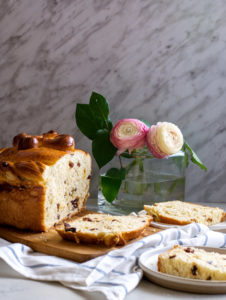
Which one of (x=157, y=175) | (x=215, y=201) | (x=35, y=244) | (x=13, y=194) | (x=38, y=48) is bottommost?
(x=215, y=201)

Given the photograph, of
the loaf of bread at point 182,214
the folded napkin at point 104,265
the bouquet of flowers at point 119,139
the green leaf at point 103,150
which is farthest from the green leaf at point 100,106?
the folded napkin at point 104,265

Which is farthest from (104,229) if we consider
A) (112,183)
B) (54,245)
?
(112,183)

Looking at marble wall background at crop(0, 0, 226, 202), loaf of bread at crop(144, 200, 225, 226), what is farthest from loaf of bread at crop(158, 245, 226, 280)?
marble wall background at crop(0, 0, 226, 202)

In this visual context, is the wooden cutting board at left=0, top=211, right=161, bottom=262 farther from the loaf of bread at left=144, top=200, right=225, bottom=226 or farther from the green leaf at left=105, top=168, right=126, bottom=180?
the green leaf at left=105, top=168, right=126, bottom=180

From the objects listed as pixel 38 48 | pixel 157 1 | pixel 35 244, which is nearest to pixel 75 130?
pixel 38 48

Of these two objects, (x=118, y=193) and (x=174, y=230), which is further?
(x=118, y=193)

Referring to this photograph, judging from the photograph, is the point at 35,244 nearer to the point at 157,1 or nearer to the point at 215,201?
the point at 215,201

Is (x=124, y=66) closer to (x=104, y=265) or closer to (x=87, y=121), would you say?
(x=87, y=121)
